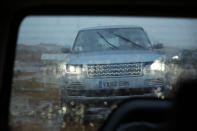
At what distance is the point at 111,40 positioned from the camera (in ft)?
21.2

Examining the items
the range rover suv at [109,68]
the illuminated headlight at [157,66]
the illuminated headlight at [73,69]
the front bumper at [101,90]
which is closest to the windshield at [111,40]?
the range rover suv at [109,68]

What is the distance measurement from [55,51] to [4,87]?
10.4 feet

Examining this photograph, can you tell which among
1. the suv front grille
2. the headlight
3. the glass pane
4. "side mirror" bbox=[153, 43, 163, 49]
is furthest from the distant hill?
"side mirror" bbox=[153, 43, 163, 49]

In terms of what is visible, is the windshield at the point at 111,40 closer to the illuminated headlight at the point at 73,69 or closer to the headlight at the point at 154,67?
the illuminated headlight at the point at 73,69

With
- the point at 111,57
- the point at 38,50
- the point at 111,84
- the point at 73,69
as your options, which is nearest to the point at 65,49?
the point at 73,69

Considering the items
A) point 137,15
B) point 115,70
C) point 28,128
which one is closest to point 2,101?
point 28,128

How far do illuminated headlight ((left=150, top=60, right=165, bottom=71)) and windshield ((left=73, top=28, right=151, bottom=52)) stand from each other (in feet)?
1.78

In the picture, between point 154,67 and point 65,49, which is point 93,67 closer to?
point 65,49

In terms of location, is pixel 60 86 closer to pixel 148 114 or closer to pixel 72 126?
pixel 72 126

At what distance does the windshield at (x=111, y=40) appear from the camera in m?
6.29

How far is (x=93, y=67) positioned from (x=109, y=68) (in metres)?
0.33

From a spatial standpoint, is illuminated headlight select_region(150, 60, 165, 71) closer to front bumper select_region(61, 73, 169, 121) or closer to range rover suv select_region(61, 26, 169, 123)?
range rover suv select_region(61, 26, 169, 123)

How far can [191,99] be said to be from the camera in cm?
195

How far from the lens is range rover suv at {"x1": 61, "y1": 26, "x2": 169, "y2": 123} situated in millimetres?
5081
